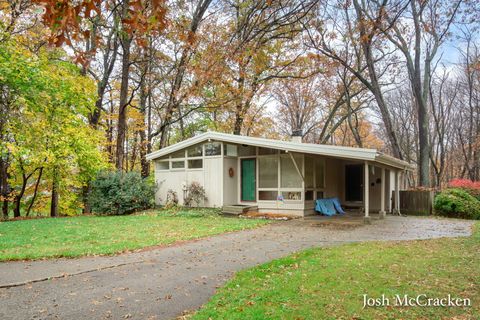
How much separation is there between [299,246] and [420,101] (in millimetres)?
13748

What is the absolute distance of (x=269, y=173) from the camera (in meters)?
13.1

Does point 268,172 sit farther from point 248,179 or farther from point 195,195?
point 195,195

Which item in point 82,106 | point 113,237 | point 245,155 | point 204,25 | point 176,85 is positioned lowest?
point 113,237

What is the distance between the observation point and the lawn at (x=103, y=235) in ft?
22.2

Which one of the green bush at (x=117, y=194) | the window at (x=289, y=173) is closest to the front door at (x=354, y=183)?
the window at (x=289, y=173)

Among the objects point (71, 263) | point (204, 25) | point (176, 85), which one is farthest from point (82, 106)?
point (71, 263)

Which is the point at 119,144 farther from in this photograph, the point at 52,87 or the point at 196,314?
the point at 196,314

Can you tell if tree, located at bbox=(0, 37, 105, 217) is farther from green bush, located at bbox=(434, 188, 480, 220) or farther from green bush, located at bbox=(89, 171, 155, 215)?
green bush, located at bbox=(434, 188, 480, 220)

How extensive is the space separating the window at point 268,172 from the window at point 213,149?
1.76m

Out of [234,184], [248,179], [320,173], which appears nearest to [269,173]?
[248,179]

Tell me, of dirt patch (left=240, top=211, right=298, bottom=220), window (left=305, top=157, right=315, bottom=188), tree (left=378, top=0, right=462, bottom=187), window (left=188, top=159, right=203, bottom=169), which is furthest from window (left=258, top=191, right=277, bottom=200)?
tree (left=378, top=0, right=462, bottom=187)

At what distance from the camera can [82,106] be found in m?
16.0

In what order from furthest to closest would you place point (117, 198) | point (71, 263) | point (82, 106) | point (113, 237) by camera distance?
1. point (82, 106)
2. point (117, 198)
3. point (113, 237)
4. point (71, 263)

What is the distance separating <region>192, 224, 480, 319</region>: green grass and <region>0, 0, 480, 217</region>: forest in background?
5161mm
